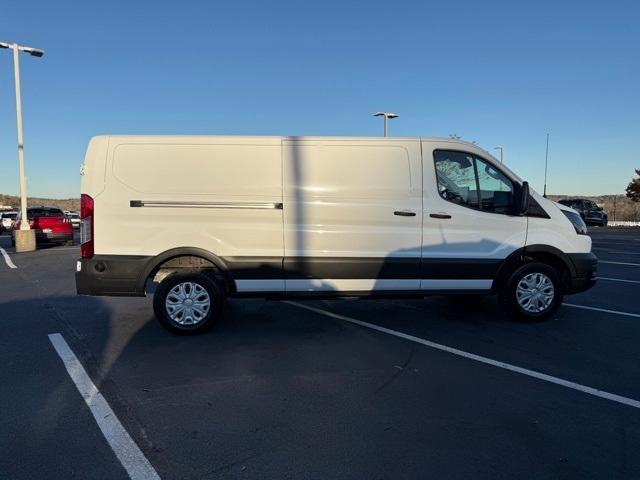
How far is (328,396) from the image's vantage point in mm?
3795

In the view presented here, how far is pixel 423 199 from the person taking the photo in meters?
5.68

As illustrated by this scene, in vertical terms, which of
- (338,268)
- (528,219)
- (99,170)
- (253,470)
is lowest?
(253,470)

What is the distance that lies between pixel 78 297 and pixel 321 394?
224 inches

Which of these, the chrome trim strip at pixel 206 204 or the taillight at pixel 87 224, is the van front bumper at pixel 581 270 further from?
the taillight at pixel 87 224

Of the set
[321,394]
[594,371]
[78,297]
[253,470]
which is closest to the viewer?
[253,470]

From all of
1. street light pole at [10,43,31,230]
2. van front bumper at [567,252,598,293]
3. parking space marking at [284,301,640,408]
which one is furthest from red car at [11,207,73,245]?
van front bumper at [567,252,598,293]

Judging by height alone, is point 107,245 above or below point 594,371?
above

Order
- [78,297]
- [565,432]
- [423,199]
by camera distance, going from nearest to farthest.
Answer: [565,432]
[423,199]
[78,297]

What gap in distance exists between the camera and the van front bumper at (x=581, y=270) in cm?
604

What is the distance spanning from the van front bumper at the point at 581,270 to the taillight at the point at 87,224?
5.83m

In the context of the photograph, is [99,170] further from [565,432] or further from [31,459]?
[565,432]

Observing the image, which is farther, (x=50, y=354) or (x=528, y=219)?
(x=528, y=219)

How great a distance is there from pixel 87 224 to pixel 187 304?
1.45m

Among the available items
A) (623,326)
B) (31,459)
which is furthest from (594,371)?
(31,459)
